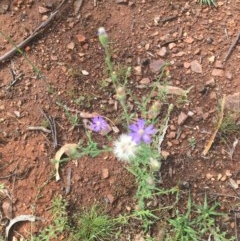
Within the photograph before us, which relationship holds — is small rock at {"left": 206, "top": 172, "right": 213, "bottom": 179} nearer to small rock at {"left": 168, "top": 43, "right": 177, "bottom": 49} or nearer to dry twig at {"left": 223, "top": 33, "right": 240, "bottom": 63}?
dry twig at {"left": 223, "top": 33, "right": 240, "bottom": 63}

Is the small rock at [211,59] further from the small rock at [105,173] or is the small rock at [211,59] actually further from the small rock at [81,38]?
the small rock at [105,173]

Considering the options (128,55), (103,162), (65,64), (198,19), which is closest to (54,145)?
(103,162)

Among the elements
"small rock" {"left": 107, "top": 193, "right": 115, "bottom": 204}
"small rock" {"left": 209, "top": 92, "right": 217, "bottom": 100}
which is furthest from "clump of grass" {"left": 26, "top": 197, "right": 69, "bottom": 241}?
"small rock" {"left": 209, "top": 92, "right": 217, "bottom": 100}

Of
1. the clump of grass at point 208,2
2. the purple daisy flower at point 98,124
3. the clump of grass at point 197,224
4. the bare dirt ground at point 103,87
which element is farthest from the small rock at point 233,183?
the clump of grass at point 208,2

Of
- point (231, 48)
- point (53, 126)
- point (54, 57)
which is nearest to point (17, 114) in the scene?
point (53, 126)

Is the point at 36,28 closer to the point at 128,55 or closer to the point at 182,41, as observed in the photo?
the point at 128,55

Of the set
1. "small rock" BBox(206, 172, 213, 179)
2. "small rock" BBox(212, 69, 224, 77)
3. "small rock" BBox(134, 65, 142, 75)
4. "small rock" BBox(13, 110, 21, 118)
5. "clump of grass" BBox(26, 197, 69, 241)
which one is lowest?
"small rock" BBox(206, 172, 213, 179)

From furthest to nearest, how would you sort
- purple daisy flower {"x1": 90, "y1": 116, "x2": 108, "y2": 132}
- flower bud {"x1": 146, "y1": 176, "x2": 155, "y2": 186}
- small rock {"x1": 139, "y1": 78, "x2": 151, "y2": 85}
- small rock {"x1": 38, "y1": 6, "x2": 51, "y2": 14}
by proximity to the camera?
small rock {"x1": 38, "y1": 6, "x2": 51, "y2": 14}, small rock {"x1": 139, "y1": 78, "x2": 151, "y2": 85}, purple daisy flower {"x1": 90, "y1": 116, "x2": 108, "y2": 132}, flower bud {"x1": 146, "y1": 176, "x2": 155, "y2": 186}

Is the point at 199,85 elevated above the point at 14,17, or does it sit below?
below
